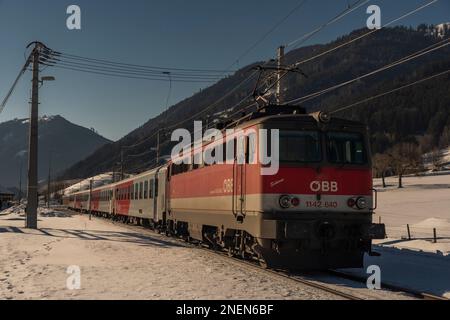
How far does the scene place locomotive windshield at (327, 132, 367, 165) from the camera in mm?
12414

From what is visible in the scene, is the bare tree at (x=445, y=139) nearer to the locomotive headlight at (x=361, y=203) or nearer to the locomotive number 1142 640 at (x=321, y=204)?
the locomotive headlight at (x=361, y=203)

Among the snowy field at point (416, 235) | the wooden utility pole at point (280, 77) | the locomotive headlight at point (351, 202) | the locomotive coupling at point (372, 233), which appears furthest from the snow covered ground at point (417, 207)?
the locomotive headlight at point (351, 202)

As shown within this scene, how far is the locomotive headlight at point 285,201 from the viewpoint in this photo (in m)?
11.7

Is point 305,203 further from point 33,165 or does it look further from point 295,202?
point 33,165

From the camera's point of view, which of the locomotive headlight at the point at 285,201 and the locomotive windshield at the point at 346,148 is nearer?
the locomotive headlight at the point at 285,201

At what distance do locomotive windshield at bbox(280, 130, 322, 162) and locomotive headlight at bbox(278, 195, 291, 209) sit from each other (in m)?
0.87

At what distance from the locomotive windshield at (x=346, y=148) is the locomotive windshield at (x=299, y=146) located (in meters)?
0.34

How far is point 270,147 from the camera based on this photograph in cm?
1209
